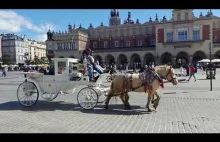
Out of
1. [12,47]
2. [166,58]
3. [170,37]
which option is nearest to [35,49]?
[12,47]

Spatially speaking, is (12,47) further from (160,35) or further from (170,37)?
(170,37)

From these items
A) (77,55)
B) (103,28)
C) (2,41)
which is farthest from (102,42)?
(2,41)

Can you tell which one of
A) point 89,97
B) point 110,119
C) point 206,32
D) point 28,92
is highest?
point 206,32

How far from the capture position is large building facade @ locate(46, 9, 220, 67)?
184 feet

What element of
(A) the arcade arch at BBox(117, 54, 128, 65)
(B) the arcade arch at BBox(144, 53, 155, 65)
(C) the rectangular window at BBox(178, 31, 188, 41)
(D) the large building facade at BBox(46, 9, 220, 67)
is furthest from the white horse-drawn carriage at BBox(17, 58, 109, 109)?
(A) the arcade arch at BBox(117, 54, 128, 65)

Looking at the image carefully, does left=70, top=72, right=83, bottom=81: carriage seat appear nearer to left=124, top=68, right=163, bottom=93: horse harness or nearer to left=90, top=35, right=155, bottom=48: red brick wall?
left=124, top=68, right=163, bottom=93: horse harness

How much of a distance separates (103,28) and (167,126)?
68925 millimetres

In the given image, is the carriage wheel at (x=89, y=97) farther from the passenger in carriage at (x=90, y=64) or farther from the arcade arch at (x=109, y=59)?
the arcade arch at (x=109, y=59)

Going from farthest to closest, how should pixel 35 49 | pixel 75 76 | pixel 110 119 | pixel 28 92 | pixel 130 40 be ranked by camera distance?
pixel 35 49 < pixel 130 40 < pixel 28 92 < pixel 75 76 < pixel 110 119

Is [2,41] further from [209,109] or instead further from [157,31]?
[209,109]

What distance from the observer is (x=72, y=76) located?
8.89 meters

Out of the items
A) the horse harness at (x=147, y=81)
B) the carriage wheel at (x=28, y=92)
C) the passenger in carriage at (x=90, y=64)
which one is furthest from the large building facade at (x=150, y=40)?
the carriage wheel at (x=28, y=92)

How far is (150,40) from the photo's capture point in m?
69.2

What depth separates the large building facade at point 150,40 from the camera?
184 feet
